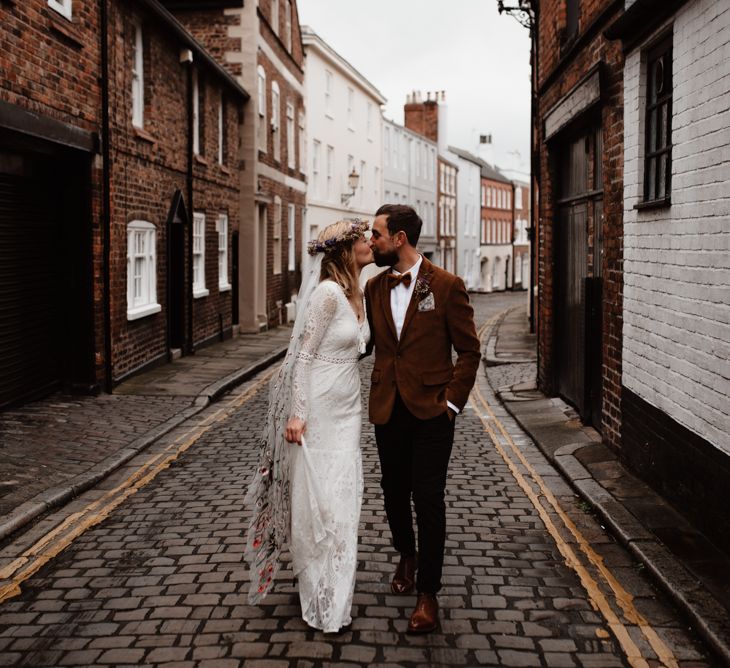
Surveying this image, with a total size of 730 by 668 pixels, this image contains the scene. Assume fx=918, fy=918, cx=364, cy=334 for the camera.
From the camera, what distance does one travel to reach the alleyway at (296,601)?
14.5 feet

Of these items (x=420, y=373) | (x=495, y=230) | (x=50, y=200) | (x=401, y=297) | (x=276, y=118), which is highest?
(x=276, y=118)

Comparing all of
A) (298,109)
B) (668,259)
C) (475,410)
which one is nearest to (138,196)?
(475,410)

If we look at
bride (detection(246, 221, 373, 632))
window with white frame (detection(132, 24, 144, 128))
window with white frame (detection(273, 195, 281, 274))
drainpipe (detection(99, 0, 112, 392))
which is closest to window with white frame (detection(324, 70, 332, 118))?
window with white frame (detection(273, 195, 281, 274))

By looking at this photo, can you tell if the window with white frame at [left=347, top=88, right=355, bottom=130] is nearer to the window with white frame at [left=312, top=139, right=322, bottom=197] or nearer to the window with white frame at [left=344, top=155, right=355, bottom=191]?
the window with white frame at [left=344, top=155, right=355, bottom=191]

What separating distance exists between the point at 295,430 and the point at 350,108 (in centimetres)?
3564

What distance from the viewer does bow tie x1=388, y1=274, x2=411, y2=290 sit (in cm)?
489

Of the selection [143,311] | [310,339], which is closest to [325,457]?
[310,339]

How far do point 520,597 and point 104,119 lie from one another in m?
9.60

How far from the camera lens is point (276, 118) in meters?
25.8

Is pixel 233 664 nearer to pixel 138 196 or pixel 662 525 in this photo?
pixel 662 525

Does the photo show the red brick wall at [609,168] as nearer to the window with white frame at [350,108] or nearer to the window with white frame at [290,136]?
the window with white frame at [290,136]

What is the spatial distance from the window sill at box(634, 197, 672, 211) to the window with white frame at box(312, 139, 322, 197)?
25.5 metres

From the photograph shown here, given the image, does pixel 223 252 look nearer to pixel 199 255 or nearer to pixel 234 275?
pixel 234 275

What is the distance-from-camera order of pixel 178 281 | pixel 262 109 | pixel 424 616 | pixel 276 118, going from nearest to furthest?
pixel 424 616
pixel 178 281
pixel 262 109
pixel 276 118
